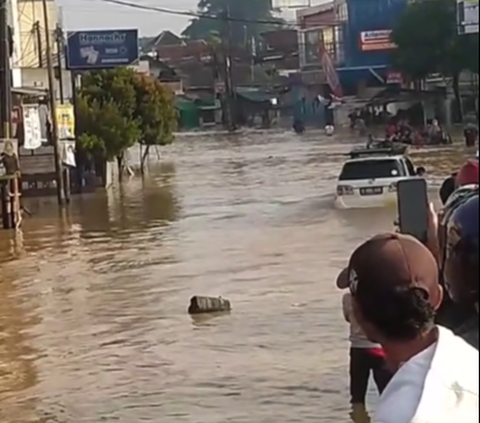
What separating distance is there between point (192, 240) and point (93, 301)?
6465 millimetres

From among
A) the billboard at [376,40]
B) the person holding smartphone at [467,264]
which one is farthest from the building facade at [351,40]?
the person holding smartphone at [467,264]

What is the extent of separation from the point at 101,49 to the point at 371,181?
12.7m

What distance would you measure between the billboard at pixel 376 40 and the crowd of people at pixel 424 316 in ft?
188

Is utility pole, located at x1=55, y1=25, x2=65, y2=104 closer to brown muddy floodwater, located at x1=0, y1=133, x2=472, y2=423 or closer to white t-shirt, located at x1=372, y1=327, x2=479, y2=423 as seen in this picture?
brown muddy floodwater, located at x1=0, y1=133, x2=472, y2=423

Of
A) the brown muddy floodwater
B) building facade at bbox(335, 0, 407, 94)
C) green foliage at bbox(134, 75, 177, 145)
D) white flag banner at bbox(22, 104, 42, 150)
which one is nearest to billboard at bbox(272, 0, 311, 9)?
building facade at bbox(335, 0, 407, 94)

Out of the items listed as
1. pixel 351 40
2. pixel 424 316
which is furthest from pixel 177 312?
pixel 351 40

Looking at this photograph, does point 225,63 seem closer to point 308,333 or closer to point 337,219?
point 337,219

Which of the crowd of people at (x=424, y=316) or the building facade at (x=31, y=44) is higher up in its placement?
the building facade at (x=31, y=44)

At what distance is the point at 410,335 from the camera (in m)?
3.06

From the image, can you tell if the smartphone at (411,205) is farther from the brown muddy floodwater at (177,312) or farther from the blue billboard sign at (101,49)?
the blue billboard sign at (101,49)

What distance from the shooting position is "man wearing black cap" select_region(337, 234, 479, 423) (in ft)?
8.57

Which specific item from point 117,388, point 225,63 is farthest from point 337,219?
point 225,63

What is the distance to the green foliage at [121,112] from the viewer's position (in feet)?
125

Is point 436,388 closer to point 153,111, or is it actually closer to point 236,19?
point 153,111
